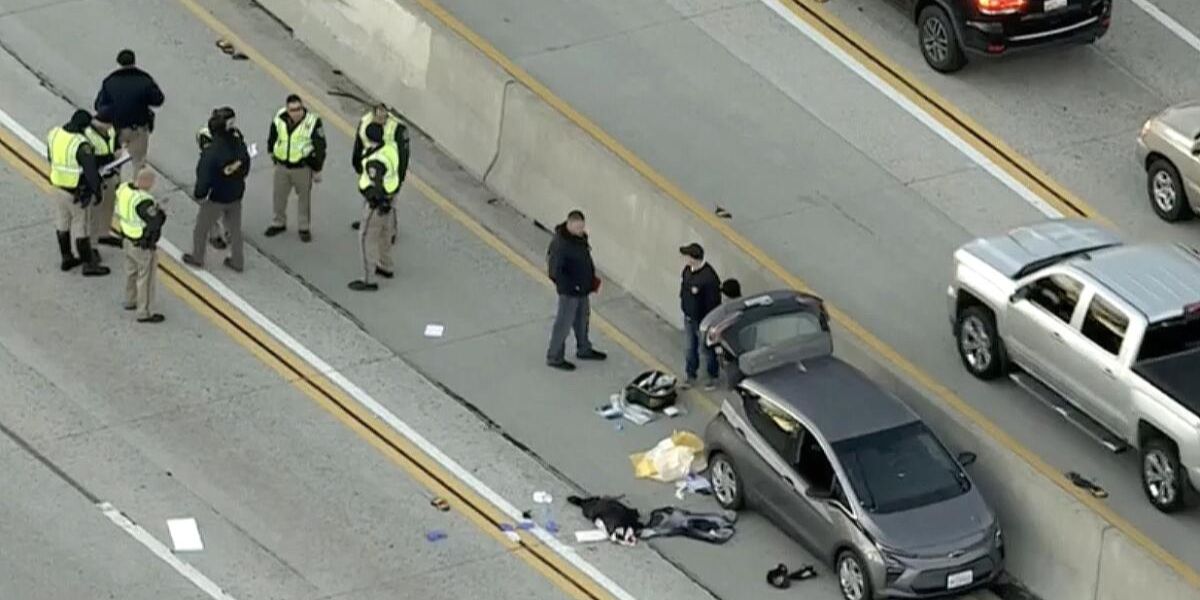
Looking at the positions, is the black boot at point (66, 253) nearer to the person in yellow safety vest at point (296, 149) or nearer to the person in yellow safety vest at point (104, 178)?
the person in yellow safety vest at point (104, 178)

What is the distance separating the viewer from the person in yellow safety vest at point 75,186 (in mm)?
30547

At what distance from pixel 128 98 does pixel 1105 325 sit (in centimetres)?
1021

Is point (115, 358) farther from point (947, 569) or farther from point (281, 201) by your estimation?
point (947, 569)

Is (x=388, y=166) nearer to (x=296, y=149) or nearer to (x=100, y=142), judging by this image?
(x=296, y=149)

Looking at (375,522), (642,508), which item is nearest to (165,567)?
(375,522)

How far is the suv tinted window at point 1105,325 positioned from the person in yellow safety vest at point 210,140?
850 cm

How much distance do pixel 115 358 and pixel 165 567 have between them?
3.53 m

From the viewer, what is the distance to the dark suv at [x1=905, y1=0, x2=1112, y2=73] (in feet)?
112

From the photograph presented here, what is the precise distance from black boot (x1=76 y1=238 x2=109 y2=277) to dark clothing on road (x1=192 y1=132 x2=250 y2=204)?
118cm

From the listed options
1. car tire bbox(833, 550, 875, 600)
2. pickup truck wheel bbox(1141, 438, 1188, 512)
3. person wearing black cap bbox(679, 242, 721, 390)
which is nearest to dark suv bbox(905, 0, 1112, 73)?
person wearing black cap bbox(679, 242, 721, 390)

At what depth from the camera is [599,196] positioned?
31.9 m

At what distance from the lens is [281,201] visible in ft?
105

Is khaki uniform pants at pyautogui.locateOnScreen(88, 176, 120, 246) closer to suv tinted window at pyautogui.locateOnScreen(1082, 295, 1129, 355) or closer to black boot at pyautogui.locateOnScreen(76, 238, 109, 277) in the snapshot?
black boot at pyautogui.locateOnScreen(76, 238, 109, 277)

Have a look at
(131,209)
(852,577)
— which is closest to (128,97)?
(131,209)
